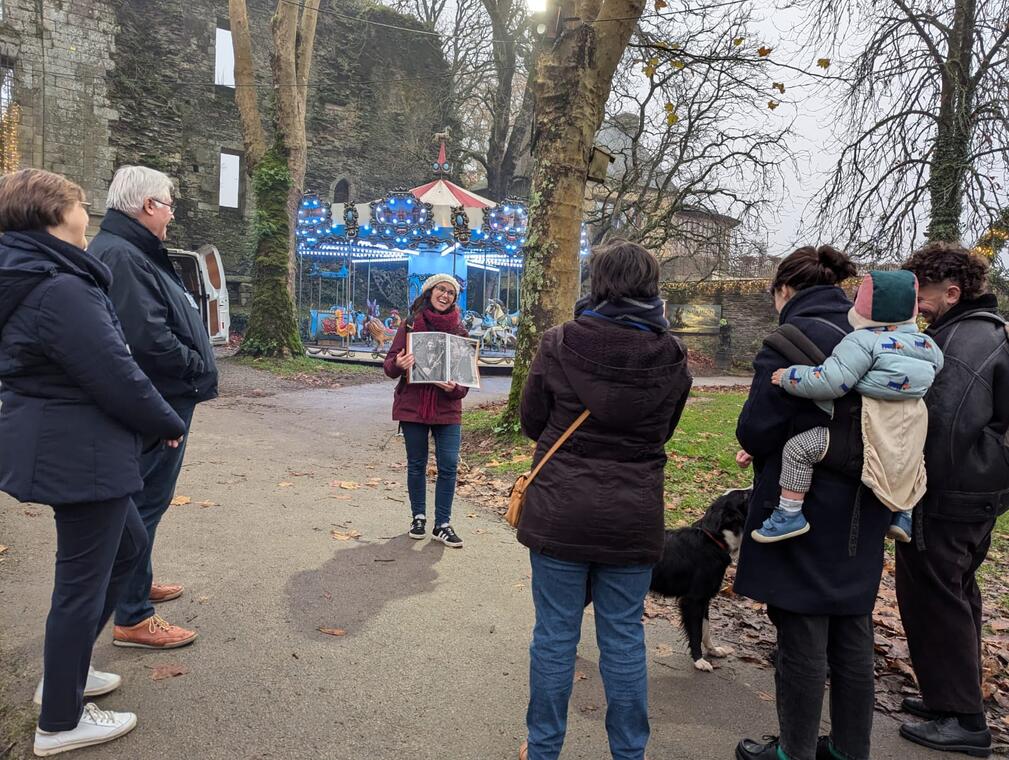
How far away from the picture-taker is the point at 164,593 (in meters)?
3.87

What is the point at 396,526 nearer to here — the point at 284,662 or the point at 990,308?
the point at 284,662

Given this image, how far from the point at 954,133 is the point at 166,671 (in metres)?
12.0

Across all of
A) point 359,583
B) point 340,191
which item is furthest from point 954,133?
point 340,191

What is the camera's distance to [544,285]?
7.95 m

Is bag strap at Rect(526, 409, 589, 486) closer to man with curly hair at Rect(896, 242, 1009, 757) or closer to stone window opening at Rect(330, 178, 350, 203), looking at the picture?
man with curly hair at Rect(896, 242, 1009, 757)

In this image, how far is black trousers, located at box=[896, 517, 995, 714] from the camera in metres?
2.83

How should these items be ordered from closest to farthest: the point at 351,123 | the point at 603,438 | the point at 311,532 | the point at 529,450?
1. the point at 603,438
2. the point at 311,532
3. the point at 529,450
4. the point at 351,123

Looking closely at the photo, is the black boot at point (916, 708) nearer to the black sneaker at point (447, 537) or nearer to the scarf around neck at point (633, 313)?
the scarf around neck at point (633, 313)

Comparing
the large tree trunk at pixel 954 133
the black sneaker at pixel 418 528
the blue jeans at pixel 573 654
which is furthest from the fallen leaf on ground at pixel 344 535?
the large tree trunk at pixel 954 133

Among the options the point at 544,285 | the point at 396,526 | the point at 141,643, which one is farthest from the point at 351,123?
the point at 141,643

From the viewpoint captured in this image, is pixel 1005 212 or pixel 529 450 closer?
pixel 529 450

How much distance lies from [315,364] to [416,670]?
13.6 metres

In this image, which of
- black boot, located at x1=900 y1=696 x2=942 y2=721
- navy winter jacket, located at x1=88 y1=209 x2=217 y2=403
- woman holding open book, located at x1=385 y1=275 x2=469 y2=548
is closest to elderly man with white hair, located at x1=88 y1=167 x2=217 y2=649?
navy winter jacket, located at x1=88 y1=209 x2=217 y2=403

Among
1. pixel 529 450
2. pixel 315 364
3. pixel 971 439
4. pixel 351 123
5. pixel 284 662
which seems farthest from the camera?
pixel 351 123
